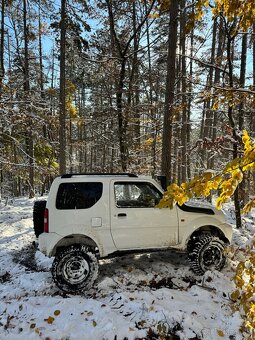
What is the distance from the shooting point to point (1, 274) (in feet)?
21.6

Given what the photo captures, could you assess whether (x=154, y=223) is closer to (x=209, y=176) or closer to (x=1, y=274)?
(x=1, y=274)

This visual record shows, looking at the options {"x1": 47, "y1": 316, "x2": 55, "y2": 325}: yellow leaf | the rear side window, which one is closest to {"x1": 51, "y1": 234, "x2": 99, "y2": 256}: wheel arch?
the rear side window

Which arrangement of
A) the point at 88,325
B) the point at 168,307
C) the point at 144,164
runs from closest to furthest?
1. the point at 88,325
2. the point at 168,307
3. the point at 144,164

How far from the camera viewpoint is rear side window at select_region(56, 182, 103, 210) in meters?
5.99

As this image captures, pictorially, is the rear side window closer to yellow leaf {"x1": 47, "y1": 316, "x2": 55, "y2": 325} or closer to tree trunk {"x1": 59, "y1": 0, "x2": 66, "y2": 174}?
yellow leaf {"x1": 47, "y1": 316, "x2": 55, "y2": 325}

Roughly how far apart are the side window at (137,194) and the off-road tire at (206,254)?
4.14 feet

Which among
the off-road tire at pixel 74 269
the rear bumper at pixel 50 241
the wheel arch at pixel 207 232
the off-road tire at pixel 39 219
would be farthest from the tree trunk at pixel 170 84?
the rear bumper at pixel 50 241

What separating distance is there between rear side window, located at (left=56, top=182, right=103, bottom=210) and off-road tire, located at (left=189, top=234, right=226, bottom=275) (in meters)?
2.30

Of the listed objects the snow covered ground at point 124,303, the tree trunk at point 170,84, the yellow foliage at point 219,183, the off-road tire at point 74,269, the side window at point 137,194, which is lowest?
the snow covered ground at point 124,303

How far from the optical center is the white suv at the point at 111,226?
19.2ft

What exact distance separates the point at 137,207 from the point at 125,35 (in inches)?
491


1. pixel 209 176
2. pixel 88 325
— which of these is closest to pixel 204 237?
pixel 88 325

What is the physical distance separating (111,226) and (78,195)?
902 millimetres

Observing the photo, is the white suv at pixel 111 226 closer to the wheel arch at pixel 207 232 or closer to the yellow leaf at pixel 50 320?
the wheel arch at pixel 207 232
